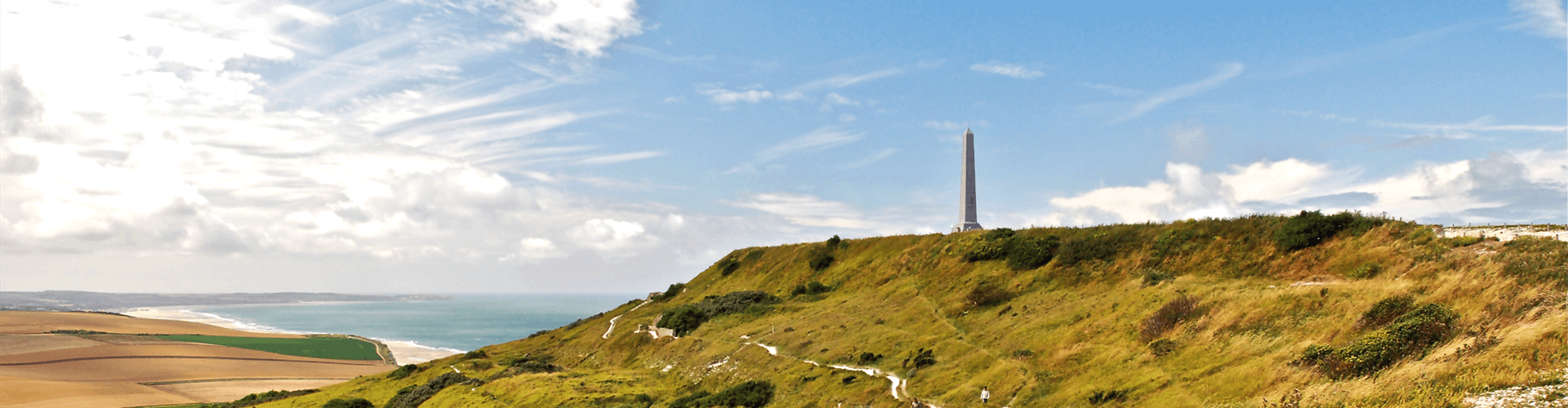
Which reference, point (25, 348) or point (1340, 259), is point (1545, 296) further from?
point (25, 348)

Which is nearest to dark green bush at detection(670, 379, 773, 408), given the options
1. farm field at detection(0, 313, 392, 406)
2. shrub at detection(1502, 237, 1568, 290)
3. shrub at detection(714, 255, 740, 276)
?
shrub at detection(1502, 237, 1568, 290)

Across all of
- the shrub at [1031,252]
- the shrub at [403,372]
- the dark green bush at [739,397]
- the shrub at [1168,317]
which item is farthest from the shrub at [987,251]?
the shrub at [403,372]

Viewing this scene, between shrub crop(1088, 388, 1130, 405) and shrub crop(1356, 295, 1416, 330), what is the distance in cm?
798

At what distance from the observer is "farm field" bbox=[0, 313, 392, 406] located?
102 metres

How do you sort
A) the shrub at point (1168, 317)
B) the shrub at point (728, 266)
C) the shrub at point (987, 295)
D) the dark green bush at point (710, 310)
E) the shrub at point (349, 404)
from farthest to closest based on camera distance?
the shrub at point (728, 266), the dark green bush at point (710, 310), the shrub at point (349, 404), the shrub at point (987, 295), the shrub at point (1168, 317)

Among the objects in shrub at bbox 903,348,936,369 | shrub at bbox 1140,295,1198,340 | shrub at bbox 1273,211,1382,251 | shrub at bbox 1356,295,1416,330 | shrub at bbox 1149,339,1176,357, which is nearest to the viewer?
shrub at bbox 1356,295,1416,330

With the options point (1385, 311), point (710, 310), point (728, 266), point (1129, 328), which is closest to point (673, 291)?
point (728, 266)

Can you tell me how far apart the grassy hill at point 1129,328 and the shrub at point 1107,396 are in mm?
72

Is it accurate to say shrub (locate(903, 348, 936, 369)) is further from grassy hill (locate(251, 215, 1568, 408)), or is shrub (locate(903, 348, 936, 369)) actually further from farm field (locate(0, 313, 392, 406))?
farm field (locate(0, 313, 392, 406))

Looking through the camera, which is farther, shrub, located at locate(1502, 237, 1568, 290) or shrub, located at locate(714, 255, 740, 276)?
shrub, located at locate(714, 255, 740, 276)

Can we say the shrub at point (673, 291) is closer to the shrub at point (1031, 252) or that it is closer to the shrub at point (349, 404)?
the shrub at point (349, 404)

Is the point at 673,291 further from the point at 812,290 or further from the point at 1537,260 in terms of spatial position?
the point at 1537,260

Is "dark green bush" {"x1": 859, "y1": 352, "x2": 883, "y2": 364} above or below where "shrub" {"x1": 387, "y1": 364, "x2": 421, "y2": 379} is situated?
above

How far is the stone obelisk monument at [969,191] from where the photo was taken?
76.6 meters
